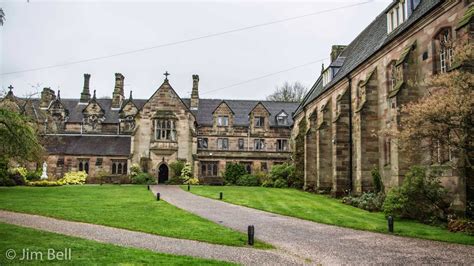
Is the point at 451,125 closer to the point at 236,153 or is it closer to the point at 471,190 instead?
the point at 471,190

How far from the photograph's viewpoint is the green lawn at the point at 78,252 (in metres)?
8.71

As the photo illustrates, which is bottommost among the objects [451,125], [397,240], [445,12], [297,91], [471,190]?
[397,240]

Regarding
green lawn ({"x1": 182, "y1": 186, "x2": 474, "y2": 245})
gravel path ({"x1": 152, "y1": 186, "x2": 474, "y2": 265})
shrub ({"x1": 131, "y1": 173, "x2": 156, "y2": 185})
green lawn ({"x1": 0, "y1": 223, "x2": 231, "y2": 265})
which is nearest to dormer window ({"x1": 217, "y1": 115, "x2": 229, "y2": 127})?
shrub ({"x1": 131, "y1": 173, "x2": 156, "y2": 185})

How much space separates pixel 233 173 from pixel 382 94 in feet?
81.1

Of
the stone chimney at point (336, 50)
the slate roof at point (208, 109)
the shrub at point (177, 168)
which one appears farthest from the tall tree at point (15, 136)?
the stone chimney at point (336, 50)

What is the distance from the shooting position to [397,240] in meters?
12.4

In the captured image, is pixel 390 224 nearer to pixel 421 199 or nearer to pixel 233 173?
pixel 421 199

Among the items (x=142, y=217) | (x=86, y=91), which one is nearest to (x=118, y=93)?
(x=86, y=91)

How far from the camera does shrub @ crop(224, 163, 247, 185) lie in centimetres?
4494

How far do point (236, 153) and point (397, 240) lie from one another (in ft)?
122

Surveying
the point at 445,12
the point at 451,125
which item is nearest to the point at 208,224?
the point at 451,125

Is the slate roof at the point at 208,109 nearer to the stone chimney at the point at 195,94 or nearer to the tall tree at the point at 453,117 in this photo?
the stone chimney at the point at 195,94

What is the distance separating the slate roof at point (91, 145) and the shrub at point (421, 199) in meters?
37.0

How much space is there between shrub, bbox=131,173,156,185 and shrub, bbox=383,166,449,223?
99.4ft
